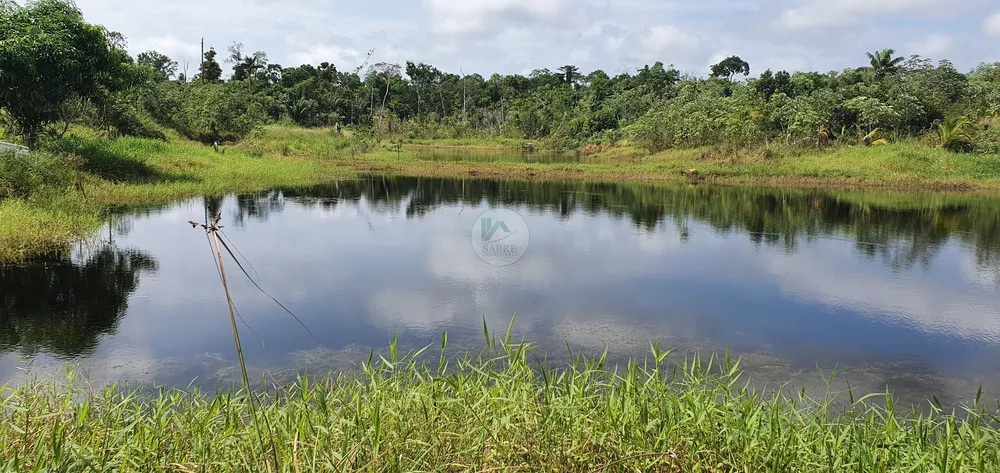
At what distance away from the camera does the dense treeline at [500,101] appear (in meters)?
12.7

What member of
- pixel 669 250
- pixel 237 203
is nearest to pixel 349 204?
pixel 237 203

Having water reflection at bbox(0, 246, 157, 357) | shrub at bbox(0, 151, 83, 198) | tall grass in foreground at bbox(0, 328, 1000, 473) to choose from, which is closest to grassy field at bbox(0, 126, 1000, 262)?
shrub at bbox(0, 151, 83, 198)

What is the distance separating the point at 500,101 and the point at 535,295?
4828cm

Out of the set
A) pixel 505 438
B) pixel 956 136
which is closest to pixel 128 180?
pixel 505 438

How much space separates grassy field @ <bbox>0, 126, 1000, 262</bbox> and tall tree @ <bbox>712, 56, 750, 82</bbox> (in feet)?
91.1

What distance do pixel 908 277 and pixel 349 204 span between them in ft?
36.3

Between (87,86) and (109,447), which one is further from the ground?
(87,86)

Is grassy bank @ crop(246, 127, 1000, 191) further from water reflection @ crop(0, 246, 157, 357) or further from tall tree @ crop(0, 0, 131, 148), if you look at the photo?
water reflection @ crop(0, 246, 157, 357)

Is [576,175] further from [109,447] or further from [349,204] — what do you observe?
[109,447]

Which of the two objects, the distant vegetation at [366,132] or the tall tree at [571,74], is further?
the tall tree at [571,74]

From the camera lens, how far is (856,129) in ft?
82.4

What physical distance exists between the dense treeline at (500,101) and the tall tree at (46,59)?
1.3 inches

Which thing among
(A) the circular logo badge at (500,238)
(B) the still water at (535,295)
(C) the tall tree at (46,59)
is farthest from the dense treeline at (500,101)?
(A) the circular logo badge at (500,238)

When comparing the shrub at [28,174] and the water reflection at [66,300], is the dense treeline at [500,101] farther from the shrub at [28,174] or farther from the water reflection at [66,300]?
the water reflection at [66,300]
